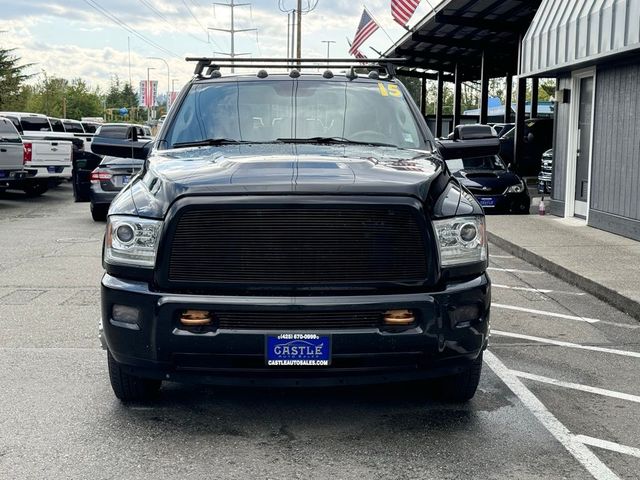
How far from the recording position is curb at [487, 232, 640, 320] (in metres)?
8.22

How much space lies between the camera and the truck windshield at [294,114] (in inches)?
231

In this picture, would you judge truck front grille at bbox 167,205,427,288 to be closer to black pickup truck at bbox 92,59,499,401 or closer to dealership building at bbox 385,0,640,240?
black pickup truck at bbox 92,59,499,401

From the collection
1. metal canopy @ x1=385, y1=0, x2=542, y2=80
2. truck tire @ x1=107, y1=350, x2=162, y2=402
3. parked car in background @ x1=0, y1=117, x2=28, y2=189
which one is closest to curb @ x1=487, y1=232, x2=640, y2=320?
truck tire @ x1=107, y1=350, x2=162, y2=402

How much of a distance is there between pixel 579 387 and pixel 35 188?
2071 cm

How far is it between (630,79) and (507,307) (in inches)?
257

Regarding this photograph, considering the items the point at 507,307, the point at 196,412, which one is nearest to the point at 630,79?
the point at 507,307

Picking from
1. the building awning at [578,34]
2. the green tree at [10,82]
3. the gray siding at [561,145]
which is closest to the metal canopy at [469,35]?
the building awning at [578,34]

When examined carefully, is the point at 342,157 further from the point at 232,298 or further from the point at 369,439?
the point at 369,439

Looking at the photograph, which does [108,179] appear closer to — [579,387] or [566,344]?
[566,344]

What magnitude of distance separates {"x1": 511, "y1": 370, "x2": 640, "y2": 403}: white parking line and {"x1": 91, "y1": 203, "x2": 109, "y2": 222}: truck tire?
12.2 metres

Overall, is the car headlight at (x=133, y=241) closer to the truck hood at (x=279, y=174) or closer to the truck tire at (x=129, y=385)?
the truck hood at (x=279, y=174)

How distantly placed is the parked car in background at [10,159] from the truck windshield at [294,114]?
15023mm

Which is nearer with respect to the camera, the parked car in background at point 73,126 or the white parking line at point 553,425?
the white parking line at point 553,425

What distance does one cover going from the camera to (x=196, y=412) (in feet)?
16.4
